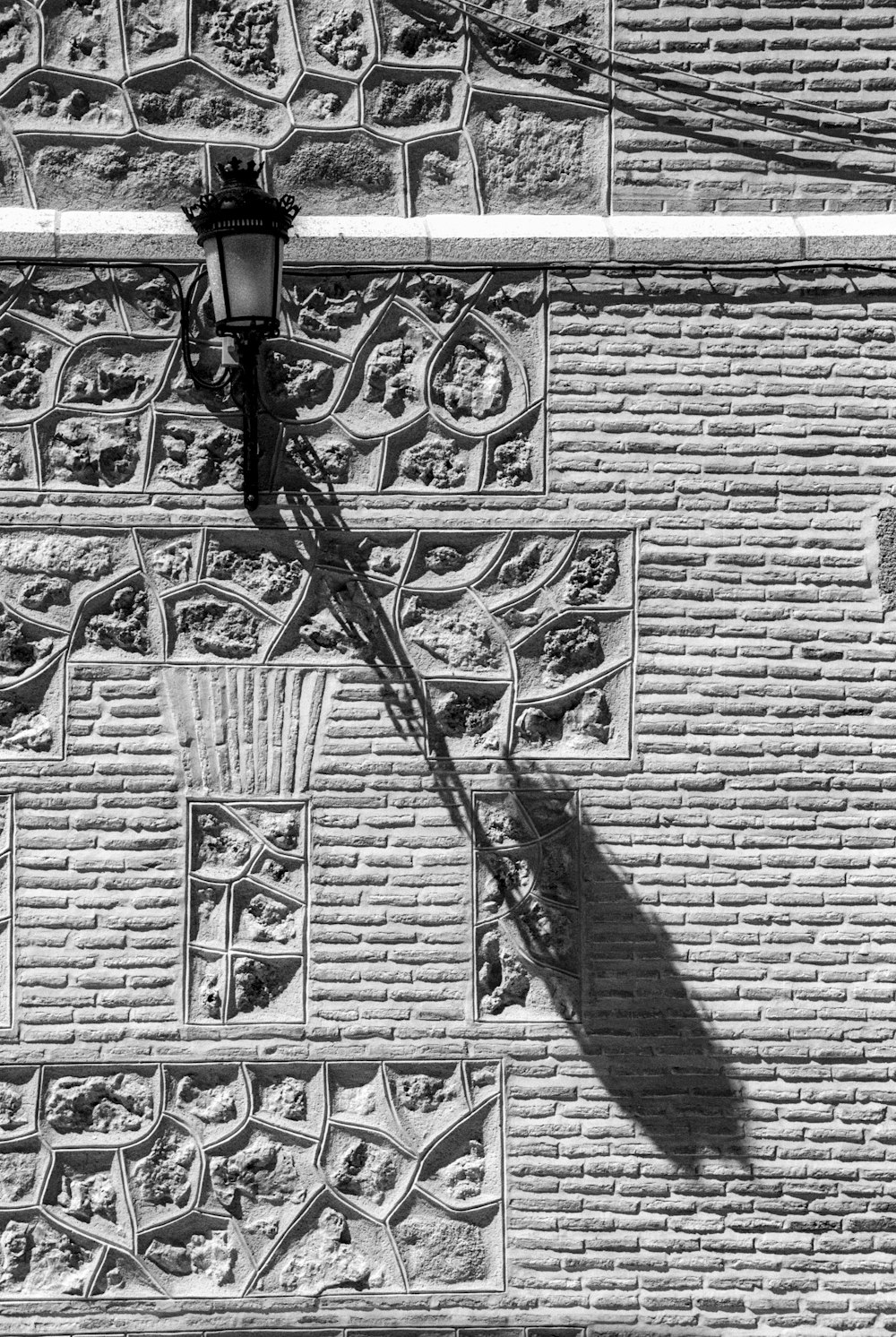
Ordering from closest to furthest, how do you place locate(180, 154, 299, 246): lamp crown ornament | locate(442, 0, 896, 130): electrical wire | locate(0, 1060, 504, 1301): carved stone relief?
locate(180, 154, 299, 246): lamp crown ornament → locate(0, 1060, 504, 1301): carved stone relief → locate(442, 0, 896, 130): electrical wire

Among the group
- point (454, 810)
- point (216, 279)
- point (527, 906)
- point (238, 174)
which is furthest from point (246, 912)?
point (238, 174)

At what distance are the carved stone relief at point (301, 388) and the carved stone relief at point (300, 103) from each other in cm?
25

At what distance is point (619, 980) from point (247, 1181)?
3.68ft

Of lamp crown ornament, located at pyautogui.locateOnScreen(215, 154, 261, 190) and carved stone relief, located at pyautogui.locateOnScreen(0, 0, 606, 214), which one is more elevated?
carved stone relief, located at pyautogui.locateOnScreen(0, 0, 606, 214)

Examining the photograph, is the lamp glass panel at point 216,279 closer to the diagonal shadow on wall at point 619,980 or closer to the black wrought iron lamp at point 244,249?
the black wrought iron lamp at point 244,249

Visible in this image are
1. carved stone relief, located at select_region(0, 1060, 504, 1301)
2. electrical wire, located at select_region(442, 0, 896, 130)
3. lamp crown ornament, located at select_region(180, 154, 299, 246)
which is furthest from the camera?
electrical wire, located at select_region(442, 0, 896, 130)

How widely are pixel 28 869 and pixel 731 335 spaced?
94.2 inches

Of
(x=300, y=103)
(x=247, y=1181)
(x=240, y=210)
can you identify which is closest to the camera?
(x=240, y=210)

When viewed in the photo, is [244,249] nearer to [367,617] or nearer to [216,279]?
[216,279]

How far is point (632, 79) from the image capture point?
3.16 metres

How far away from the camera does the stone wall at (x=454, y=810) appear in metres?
3.05

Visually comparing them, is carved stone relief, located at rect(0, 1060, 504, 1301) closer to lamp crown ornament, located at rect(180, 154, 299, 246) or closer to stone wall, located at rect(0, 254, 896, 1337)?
stone wall, located at rect(0, 254, 896, 1337)

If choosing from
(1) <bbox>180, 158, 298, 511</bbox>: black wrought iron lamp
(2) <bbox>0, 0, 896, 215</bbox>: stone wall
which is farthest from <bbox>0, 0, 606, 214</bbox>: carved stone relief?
(1) <bbox>180, 158, 298, 511</bbox>: black wrought iron lamp

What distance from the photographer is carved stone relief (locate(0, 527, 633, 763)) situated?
3.11 m
